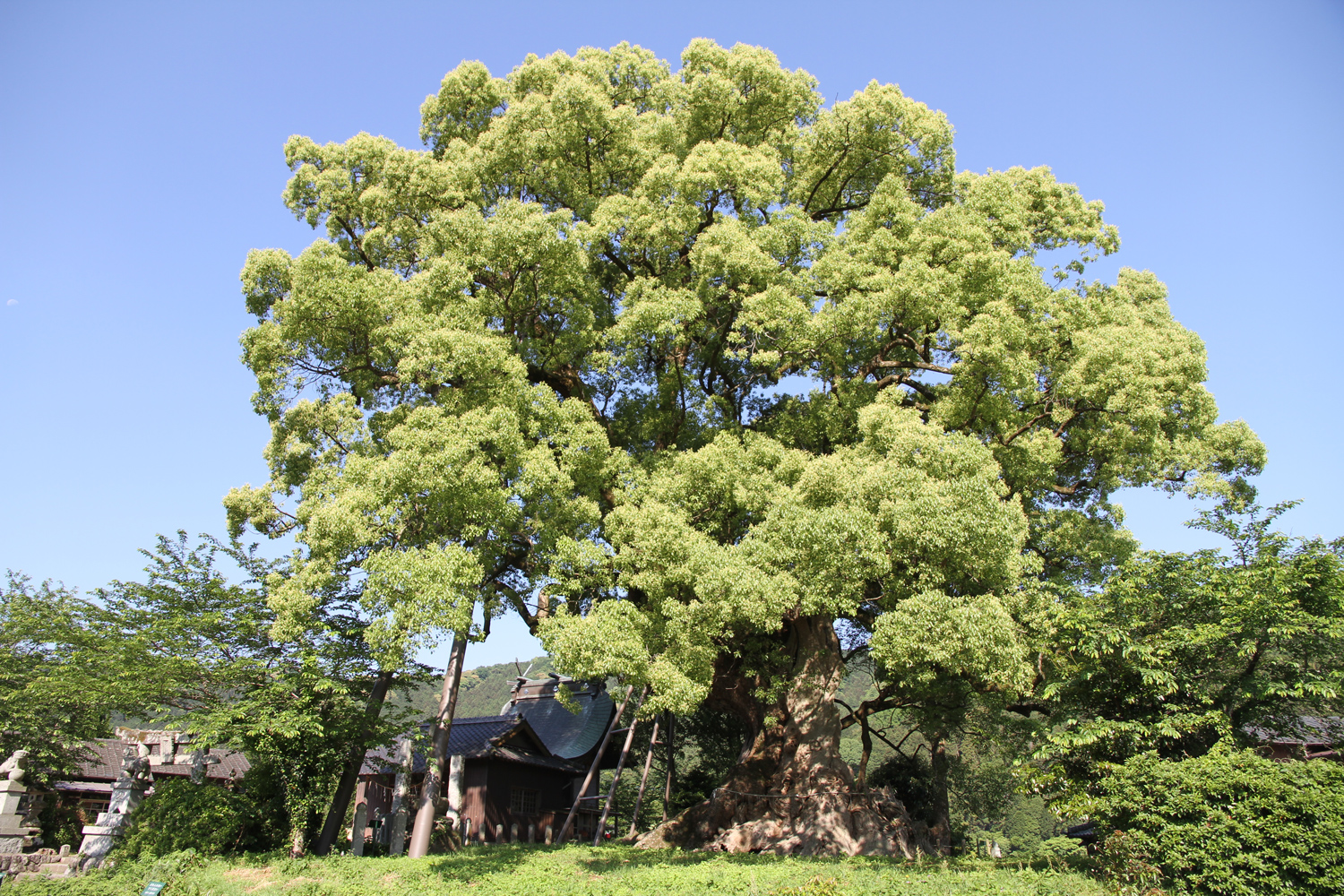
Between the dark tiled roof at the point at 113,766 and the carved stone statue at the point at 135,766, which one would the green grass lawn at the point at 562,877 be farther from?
the dark tiled roof at the point at 113,766

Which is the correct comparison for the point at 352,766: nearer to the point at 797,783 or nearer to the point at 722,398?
the point at 797,783

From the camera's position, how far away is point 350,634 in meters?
13.8

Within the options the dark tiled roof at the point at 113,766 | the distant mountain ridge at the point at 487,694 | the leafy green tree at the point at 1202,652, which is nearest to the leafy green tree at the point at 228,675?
the dark tiled roof at the point at 113,766

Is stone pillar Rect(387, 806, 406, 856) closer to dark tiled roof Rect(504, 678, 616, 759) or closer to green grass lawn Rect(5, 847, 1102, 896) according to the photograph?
green grass lawn Rect(5, 847, 1102, 896)

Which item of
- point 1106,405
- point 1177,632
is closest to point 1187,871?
point 1177,632

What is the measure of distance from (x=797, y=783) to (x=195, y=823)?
10.5 metres

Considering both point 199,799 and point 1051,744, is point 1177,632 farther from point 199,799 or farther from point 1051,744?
point 199,799

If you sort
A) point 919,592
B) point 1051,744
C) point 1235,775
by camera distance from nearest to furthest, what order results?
1. point 1235,775
2. point 1051,744
3. point 919,592

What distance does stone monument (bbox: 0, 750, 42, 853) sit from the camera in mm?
12578

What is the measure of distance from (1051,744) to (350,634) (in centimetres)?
1224

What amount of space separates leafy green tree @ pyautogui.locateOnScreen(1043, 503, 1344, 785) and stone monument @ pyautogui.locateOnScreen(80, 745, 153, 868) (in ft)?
50.8

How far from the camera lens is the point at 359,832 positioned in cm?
1445

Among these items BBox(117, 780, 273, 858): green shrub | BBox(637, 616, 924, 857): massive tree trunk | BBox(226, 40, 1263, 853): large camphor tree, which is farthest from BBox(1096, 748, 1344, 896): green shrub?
BBox(117, 780, 273, 858): green shrub

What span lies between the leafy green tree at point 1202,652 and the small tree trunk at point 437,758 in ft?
32.0
